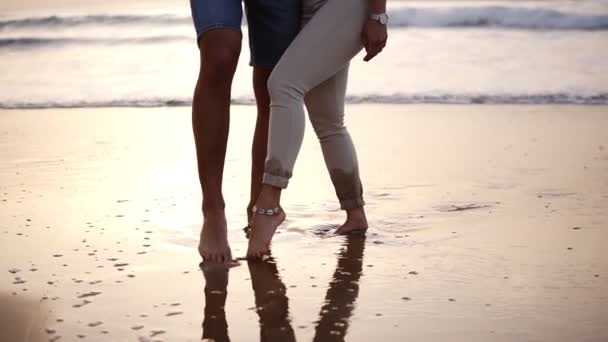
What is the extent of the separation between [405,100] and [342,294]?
499 cm

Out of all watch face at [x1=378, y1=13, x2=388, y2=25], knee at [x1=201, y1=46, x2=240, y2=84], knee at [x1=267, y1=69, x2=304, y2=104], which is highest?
watch face at [x1=378, y1=13, x2=388, y2=25]

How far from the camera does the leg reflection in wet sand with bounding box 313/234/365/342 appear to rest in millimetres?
2424

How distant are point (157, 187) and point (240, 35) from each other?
1372 mm

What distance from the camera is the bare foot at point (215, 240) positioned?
3113mm

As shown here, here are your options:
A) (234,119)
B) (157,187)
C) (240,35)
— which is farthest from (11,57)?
(240,35)

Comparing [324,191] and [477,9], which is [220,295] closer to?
[324,191]

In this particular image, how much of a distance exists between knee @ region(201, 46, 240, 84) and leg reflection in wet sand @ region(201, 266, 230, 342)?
22.9 inches

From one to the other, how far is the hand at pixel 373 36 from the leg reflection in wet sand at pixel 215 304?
84 cm

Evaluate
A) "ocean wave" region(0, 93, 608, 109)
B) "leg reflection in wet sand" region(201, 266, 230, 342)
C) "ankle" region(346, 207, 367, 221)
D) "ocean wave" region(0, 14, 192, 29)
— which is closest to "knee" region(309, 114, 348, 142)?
"ankle" region(346, 207, 367, 221)

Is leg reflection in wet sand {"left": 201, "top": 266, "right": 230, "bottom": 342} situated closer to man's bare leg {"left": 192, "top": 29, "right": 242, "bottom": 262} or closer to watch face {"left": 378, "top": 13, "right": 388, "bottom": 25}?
man's bare leg {"left": 192, "top": 29, "right": 242, "bottom": 262}

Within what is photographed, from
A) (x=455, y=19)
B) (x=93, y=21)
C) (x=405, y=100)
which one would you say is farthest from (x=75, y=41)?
(x=405, y=100)

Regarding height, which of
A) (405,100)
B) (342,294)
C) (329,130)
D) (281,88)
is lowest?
(405,100)

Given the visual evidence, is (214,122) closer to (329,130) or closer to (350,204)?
(329,130)

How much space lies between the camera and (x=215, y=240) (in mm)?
3152
